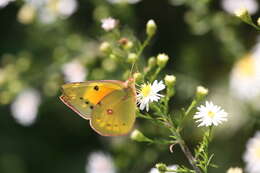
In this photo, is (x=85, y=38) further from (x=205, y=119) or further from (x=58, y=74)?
(x=205, y=119)

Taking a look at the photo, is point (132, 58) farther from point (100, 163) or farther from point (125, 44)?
point (100, 163)

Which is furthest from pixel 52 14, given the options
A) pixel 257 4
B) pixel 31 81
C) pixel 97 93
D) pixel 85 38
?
pixel 97 93

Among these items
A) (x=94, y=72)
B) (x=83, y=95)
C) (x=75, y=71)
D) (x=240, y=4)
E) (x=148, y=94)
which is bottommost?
(x=75, y=71)

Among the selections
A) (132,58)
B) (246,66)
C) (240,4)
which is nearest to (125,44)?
(132,58)

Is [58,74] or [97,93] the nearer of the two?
[97,93]

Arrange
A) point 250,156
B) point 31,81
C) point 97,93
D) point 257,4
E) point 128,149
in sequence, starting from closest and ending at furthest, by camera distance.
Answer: point 97,93
point 250,156
point 128,149
point 257,4
point 31,81

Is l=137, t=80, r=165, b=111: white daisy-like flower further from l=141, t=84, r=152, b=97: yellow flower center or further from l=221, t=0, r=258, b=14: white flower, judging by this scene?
l=221, t=0, r=258, b=14: white flower
